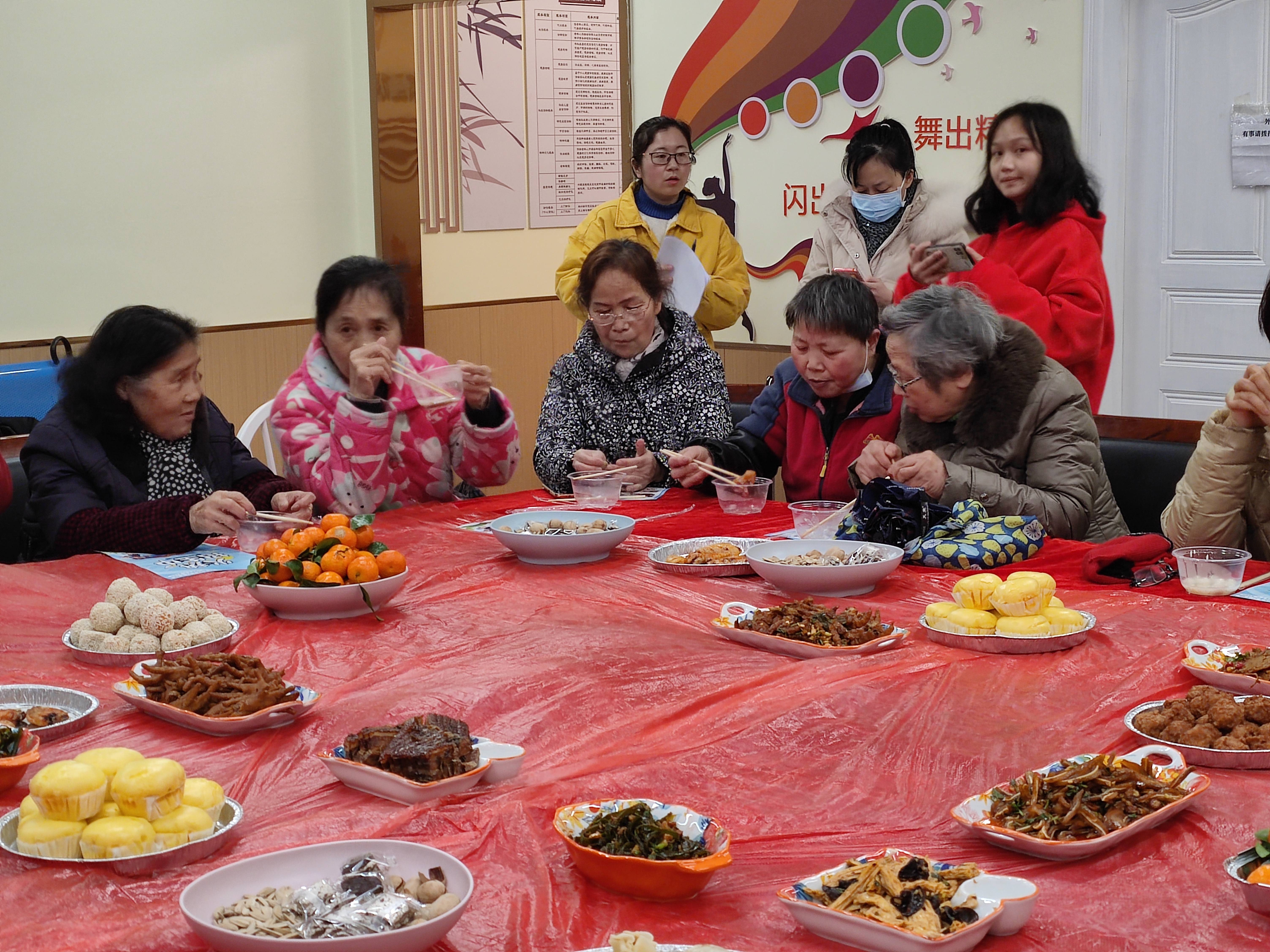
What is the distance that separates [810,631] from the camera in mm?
1833

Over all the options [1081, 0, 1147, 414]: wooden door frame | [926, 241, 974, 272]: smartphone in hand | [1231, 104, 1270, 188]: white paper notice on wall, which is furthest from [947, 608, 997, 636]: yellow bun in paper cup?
[1231, 104, 1270, 188]: white paper notice on wall

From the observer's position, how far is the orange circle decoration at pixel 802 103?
5367 mm

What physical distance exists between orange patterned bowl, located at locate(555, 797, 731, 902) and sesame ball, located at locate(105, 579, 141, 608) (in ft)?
3.11

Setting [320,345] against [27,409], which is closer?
[320,345]

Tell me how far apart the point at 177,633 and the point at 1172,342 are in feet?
12.6

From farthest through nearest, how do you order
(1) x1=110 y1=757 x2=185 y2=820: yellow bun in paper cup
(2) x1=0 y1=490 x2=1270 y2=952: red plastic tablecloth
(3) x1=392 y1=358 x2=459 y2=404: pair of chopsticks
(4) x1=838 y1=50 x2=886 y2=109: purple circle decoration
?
(4) x1=838 y1=50 x2=886 y2=109: purple circle decoration → (3) x1=392 y1=358 x2=459 y2=404: pair of chopsticks → (1) x1=110 y1=757 x2=185 y2=820: yellow bun in paper cup → (2) x1=0 y1=490 x2=1270 y2=952: red plastic tablecloth

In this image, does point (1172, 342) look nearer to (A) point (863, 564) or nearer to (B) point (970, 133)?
(B) point (970, 133)

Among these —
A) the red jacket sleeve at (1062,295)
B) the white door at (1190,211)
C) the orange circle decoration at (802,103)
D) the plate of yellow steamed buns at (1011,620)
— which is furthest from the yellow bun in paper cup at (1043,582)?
the orange circle decoration at (802,103)

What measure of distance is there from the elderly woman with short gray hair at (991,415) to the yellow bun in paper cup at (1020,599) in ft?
2.31

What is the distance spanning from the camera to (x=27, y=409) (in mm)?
4133

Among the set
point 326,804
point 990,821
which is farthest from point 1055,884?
point 326,804

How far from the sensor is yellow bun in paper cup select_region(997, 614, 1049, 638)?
1.78m

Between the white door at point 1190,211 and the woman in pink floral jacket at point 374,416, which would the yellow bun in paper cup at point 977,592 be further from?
the white door at point 1190,211

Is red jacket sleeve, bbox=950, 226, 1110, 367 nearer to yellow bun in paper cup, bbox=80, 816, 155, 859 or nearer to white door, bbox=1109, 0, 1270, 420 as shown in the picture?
white door, bbox=1109, 0, 1270, 420
